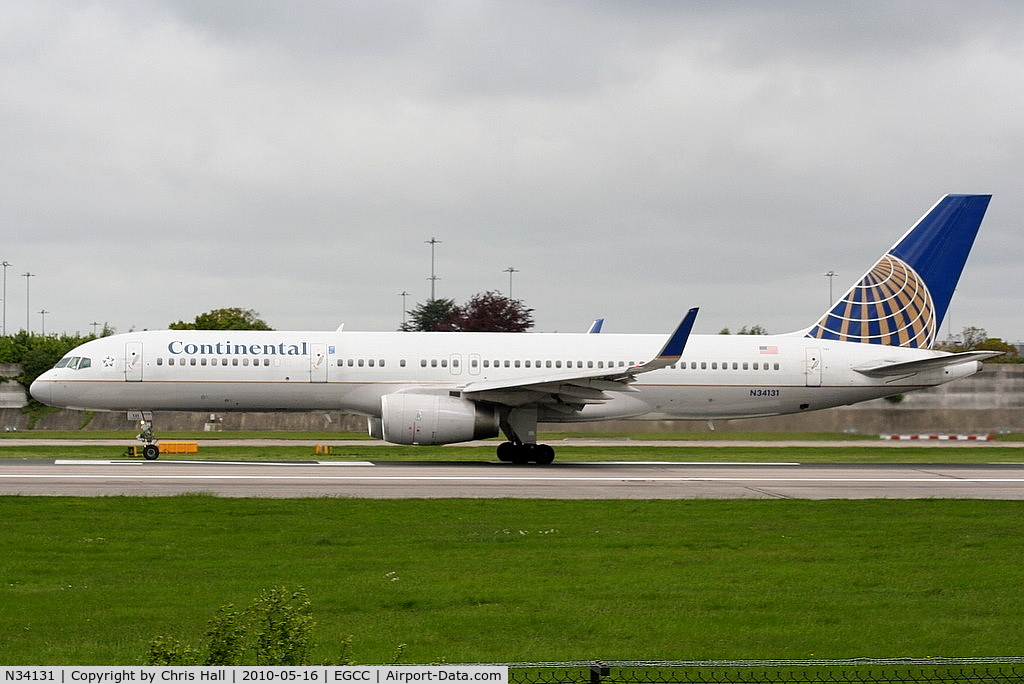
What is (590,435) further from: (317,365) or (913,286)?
(317,365)

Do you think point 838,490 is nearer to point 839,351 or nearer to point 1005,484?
point 1005,484

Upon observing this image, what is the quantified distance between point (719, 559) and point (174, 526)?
8343 millimetres

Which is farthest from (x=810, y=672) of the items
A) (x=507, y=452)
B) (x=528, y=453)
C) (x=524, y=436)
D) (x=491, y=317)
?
(x=491, y=317)

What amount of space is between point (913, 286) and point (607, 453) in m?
11.7

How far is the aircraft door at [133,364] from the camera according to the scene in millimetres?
32281

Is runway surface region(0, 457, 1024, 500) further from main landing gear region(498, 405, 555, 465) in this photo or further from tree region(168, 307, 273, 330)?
tree region(168, 307, 273, 330)

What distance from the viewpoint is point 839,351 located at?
35938mm

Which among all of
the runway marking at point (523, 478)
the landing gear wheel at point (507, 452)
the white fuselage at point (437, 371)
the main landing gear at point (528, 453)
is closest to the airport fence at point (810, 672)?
the runway marking at point (523, 478)

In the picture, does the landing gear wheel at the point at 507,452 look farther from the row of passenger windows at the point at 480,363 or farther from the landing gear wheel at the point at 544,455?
the row of passenger windows at the point at 480,363

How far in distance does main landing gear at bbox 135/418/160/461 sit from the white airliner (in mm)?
51

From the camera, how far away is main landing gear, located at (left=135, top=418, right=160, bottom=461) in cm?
3145

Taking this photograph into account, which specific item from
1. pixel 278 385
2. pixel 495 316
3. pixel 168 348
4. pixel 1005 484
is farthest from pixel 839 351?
pixel 495 316

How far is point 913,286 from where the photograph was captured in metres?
37.4

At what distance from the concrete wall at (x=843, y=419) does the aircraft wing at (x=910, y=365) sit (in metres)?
9.89
